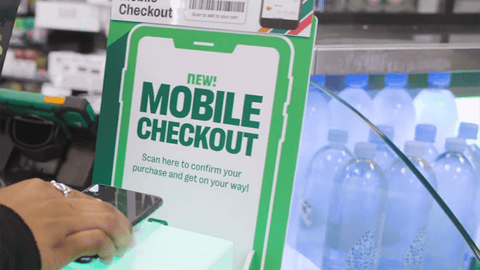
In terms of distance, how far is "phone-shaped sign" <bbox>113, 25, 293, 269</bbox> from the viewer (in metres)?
Answer: 0.82

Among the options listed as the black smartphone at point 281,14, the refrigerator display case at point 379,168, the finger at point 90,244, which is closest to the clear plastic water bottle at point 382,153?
the refrigerator display case at point 379,168

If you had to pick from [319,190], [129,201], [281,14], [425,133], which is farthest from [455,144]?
[129,201]

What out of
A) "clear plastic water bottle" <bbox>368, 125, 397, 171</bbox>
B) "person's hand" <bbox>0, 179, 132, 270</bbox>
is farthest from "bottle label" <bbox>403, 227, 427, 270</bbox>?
"person's hand" <bbox>0, 179, 132, 270</bbox>

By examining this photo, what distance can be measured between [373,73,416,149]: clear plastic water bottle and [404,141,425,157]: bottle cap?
21 centimetres

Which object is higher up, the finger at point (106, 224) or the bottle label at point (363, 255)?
the finger at point (106, 224)

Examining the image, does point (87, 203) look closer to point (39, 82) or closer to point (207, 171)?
point (207, 171)

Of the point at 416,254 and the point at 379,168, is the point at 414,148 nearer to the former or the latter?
the point at 379,168

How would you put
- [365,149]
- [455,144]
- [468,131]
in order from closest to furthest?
[365,149] → [455,144] → [468,131]

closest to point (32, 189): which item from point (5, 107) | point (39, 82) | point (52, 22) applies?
point (5, 107)

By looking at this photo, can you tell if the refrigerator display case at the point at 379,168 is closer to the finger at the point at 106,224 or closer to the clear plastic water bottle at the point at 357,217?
the clear plastic water bottle at the point at 357,217

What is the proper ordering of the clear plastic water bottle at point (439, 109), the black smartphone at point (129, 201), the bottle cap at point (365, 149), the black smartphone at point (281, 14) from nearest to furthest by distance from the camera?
the black smartphone at point (129, 201) < the black smartphone at point (281, 14) < the bottle cap at point (365, 149) < the clear plastic water bottle at point (439, 109)

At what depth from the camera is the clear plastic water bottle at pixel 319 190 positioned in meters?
1.10

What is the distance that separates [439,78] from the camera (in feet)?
4.16

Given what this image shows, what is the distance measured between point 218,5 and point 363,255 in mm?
627
